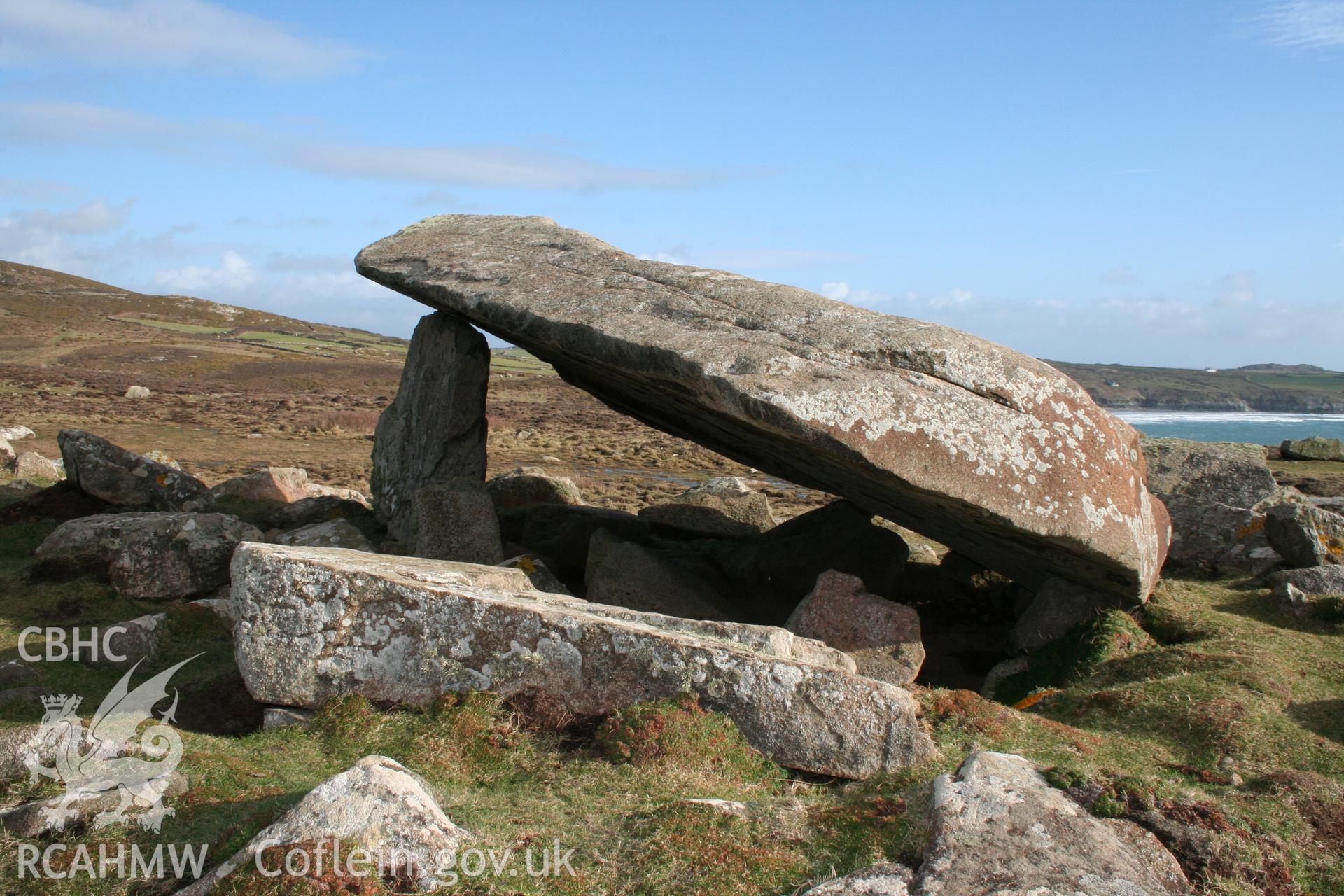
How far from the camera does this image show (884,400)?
9.44 m

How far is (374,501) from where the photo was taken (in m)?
15.2

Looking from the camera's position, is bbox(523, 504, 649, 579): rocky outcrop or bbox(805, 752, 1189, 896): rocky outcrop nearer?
bbox(805, 752, 1189, 896): rocky outcrop

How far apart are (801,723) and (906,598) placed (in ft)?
25.1

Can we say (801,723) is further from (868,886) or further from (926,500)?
(926,500)

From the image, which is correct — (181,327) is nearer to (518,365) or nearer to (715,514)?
(518,365)

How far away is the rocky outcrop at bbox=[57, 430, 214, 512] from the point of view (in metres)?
14.6

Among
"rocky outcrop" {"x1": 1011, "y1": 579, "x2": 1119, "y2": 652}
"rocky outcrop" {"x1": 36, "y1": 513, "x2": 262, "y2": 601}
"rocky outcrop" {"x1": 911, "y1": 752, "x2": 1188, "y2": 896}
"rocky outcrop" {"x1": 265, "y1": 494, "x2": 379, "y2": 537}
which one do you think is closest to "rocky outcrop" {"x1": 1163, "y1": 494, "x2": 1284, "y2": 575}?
"rocky outcrop" {"x1": 1011, "y1": 579, "x2": 1119, "y2": 652}

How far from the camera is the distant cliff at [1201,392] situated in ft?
518

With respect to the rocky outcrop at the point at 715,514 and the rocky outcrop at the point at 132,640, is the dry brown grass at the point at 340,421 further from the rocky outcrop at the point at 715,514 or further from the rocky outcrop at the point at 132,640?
the rocky outcrop at the point at 132,640

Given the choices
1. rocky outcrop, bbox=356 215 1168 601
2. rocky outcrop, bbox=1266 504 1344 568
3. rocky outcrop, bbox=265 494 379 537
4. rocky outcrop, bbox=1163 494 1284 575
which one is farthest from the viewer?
rocky outcrop, bbox=265 494 379 537

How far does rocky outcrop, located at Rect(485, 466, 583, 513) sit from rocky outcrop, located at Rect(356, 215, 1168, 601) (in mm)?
5089

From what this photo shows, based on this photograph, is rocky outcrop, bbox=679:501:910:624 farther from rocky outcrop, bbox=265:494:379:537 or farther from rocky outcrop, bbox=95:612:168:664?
rocky outcrop, bbox=95:612:168:664

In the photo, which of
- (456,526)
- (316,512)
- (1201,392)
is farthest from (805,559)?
(1201,392)

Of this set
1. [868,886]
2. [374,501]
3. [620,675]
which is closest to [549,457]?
[374,501]
